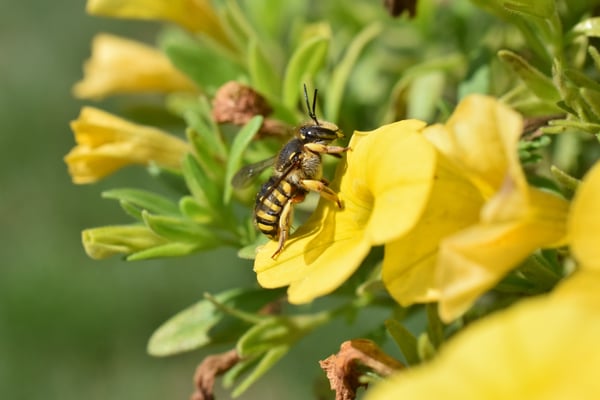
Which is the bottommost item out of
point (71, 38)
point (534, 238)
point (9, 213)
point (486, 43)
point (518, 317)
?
point (9, 213)

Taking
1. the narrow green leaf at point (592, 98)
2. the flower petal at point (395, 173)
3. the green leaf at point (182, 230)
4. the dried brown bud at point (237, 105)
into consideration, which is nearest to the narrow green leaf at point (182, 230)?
the green leaf at point (182, 230)

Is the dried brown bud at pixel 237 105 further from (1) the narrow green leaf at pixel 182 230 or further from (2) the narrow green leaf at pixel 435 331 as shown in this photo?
(2) the narrow green leaf at pixel 435 331

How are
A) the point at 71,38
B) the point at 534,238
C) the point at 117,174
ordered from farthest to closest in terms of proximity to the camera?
the point at 71,38 < the point at 117,174 < the point at 534,238

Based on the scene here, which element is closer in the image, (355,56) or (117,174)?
(355,56)

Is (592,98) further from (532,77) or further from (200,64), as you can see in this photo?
(200,64)

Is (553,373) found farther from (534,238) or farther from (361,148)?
(361,148)

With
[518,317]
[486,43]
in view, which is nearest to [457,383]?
[518,317]

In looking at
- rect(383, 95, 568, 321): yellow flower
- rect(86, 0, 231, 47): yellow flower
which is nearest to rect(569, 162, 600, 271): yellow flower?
rect(383, 95, 568, 321): yellow flower
